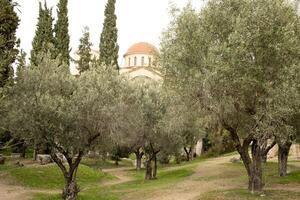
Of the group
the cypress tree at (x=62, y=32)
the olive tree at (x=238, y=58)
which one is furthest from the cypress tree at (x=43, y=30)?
the olive tree at (x=238, y=58)

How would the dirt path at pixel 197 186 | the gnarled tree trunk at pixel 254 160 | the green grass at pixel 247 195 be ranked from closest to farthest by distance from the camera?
the green grass at pixel 247 195, the gnarled tree trunk at pixel 254 160, the dirt path at pixel 197 186

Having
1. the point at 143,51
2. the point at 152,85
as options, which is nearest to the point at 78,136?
the point at 152,85

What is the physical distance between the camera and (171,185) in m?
35.4

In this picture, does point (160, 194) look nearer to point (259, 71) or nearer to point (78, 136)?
point (78, 136)

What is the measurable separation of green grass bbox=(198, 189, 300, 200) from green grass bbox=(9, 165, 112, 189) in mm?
16711

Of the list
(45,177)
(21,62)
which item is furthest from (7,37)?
(45,177)

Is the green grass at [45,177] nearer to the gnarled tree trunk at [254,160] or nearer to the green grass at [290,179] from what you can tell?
the gnarled tree trunk at [254,160]

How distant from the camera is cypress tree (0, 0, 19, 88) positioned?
2898cm

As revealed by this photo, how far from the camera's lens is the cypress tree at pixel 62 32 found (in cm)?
5666

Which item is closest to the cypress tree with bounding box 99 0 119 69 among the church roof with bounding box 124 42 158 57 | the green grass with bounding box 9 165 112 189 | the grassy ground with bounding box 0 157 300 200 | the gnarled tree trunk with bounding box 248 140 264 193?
the grassy ground with bounding box 0 157 300 200

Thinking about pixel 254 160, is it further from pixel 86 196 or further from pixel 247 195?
pixel 86 196

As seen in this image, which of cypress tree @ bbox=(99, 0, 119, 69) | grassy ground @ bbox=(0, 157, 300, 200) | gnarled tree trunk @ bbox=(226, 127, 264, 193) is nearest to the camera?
gnarled tree trunk @ bbox=(226, 127, 264, 193)

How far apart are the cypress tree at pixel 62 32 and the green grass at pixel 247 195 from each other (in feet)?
113

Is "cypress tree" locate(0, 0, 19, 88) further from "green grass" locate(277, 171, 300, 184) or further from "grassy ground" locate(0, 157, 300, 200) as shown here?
"green grass" locate(277, 171, 300, 184)
